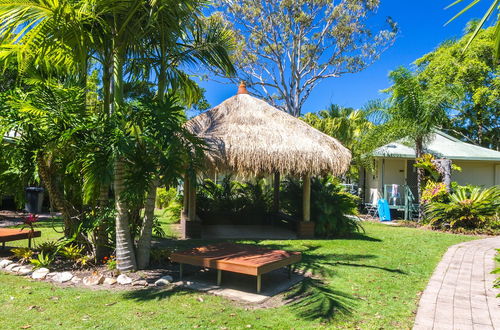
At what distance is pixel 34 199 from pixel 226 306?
11314 mm

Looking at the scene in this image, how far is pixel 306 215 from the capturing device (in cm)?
1103

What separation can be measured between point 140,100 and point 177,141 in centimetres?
81

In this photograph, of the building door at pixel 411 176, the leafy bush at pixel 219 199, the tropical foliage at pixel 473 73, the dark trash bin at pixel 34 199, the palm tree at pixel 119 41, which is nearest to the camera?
the palm tree at pixel 119 41

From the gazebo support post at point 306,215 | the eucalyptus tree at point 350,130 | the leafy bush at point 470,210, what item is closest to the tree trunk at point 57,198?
the gazebo support post at point 306,215

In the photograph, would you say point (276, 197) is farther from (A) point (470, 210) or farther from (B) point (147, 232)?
(B) point (147, 232)

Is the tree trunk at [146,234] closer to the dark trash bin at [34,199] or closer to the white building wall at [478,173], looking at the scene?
the dark trash bin at [34,199]

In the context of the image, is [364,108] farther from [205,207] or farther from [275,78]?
[275,78]

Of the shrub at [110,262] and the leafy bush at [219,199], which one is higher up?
the leafy bush at [219,199]

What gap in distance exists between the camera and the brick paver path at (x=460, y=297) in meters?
4.49

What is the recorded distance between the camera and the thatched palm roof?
9805 millimetres

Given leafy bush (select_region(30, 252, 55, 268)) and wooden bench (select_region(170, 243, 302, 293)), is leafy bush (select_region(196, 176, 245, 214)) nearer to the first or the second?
wooden bench (select_region(170, 243, 302, 293))

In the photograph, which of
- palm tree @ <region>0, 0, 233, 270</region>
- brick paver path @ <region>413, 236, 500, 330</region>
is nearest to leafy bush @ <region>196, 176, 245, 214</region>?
palm tree @ <region>0, 0, 233, 270</region>

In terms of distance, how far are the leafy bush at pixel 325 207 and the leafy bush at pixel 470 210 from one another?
10.7 ft

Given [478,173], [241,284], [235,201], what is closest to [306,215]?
[235,201]
